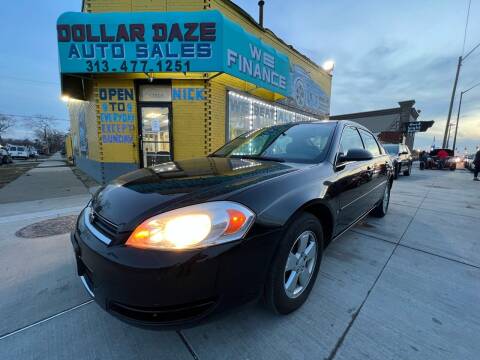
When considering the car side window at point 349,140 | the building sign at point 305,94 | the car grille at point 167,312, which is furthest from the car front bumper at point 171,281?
the building sign at point 305,94

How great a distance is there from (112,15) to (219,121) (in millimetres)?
3537

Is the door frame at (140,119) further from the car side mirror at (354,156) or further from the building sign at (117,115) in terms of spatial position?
the car side mirror at (354,156)

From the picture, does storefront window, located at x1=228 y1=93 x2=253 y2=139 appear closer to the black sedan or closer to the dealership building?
the dealership building

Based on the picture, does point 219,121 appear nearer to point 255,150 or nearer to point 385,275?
point 255,150

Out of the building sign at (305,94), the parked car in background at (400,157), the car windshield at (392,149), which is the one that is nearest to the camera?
the building sign at (305,94)

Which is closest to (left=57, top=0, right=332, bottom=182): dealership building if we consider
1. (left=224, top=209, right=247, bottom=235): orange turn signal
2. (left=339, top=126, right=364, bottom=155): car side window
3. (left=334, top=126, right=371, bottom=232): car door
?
(left=339, top=126, right=364, bottom=155): car side window

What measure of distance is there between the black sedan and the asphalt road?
25 cm

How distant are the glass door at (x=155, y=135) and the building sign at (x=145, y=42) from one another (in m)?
1.36

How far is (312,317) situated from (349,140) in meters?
1.97

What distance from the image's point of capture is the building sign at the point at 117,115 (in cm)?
645

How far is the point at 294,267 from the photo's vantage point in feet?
5.65

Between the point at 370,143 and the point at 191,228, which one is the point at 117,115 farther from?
the point at 191,228

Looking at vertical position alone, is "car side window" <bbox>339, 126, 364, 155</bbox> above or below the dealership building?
below

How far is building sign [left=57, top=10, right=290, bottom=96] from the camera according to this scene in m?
5.25
